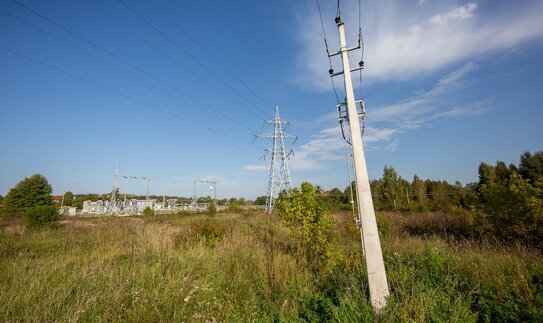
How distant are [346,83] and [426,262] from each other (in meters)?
5.42

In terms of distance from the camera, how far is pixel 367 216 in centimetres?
434

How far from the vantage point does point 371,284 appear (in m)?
4.12

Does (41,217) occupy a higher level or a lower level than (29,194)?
lower

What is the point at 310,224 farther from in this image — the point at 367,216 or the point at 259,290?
the point at 367,216

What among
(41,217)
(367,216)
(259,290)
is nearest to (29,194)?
(41,217)

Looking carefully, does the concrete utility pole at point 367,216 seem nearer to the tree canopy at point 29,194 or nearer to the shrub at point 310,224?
the shrub at point 310,224

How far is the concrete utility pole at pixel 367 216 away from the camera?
161 inches

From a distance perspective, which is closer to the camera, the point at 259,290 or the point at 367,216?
the point at 367,216

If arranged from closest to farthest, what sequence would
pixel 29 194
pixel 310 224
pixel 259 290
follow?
pixel 259 290, pixel 310 224, pixel 29 194

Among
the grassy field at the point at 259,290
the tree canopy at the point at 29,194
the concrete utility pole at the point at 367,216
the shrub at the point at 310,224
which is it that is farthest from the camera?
the tree canopy at the point at 29,194

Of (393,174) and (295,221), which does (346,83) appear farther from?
(393,174)

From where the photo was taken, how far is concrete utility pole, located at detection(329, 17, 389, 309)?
4082 millimetres

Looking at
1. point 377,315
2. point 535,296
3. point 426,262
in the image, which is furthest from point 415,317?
point 426,262

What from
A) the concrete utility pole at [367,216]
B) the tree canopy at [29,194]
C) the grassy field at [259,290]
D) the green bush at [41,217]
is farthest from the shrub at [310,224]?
the tree canopy at [29,194]
